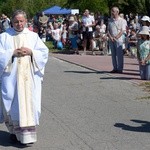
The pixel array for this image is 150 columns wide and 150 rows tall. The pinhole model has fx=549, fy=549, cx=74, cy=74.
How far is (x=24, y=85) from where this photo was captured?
7.04m

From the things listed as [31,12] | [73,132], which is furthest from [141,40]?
[31,12]

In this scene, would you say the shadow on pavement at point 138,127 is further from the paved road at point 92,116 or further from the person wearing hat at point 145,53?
the person wearing hat at point 145,53

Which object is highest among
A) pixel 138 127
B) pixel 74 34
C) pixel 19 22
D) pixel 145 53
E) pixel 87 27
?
pixel 19 22

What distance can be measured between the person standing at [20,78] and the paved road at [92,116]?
0.33 m

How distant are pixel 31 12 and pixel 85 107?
53163mm

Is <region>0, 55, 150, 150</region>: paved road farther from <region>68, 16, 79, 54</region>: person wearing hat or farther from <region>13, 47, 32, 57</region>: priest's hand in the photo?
<region>68, 16, 79, 54</region>: person wearing hat

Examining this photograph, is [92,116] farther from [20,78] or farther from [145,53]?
[145,53]

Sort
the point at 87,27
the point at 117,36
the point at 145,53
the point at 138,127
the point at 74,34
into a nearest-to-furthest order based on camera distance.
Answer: the point at 138,127, the point at 145,53, the point at 117,36, the point at 87,27, the point at 74,34

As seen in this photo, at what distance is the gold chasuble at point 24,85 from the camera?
697cm

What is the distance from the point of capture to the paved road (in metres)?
7.32

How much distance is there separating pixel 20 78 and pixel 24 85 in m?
0.10


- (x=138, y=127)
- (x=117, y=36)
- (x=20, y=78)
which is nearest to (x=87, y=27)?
(x=117, y=36)

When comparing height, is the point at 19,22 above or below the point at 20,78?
above

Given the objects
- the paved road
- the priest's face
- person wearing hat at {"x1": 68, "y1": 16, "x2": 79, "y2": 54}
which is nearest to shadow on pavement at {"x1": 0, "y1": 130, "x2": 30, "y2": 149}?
the paved road
